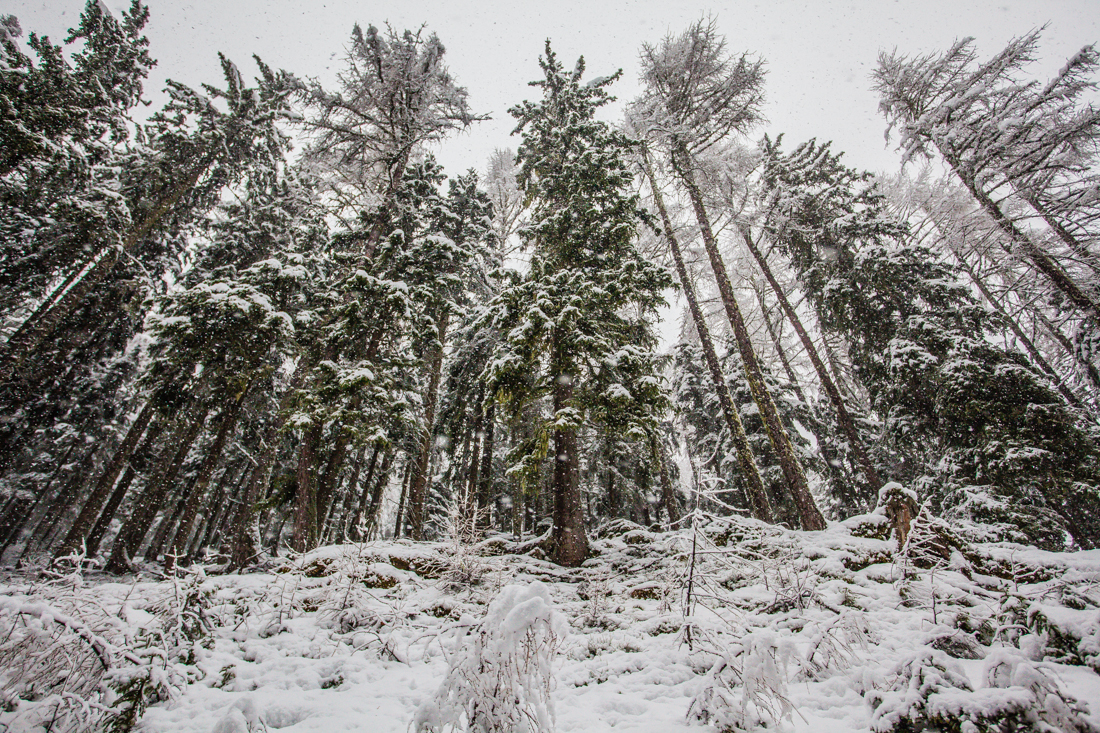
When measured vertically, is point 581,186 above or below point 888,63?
below

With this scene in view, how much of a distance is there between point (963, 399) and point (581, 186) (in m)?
11.1

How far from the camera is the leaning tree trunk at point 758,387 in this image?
891cm

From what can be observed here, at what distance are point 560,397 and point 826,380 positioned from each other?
989 cm

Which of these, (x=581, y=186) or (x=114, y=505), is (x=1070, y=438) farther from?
(x=114, y=505)

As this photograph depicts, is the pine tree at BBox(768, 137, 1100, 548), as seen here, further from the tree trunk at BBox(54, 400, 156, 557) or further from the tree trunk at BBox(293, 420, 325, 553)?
the tree trunk at BBox(54, 400, 156, 557)

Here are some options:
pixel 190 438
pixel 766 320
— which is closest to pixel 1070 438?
pixel 766 320

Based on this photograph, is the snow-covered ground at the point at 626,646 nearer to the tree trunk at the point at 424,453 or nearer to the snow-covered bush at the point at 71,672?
the snow-covered bush at the point at 71,672

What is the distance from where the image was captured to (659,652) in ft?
12.6

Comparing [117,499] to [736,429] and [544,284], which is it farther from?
[736,429]

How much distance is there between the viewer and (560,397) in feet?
29.9

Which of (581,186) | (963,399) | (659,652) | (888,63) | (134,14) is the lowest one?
(659,652)

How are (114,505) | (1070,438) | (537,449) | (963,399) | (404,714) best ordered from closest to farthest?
(404,714) < (537,449) < (1070,438) < (963,399) < (114,505)

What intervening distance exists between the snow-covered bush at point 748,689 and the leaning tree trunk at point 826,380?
12.8 m

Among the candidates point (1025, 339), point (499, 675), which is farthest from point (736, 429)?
point (1025, 339)
